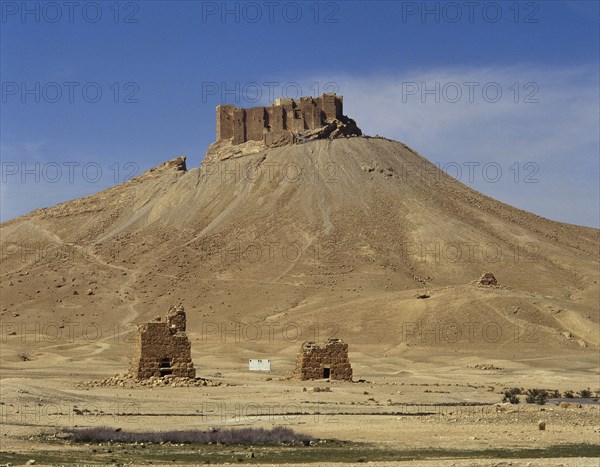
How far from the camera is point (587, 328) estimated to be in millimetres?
63938

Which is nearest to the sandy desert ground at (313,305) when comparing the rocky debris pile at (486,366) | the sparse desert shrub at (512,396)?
the rocky debris pile at (486,366)

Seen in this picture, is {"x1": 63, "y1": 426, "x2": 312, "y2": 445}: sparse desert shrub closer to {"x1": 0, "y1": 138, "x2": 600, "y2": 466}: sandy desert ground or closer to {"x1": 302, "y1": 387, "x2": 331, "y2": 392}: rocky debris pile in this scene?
{"x1": 0, "y1": 138, "x2": 600, "y2": 466}: sandy desert ground

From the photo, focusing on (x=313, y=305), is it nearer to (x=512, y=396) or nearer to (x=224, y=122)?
(x=512, y=396)

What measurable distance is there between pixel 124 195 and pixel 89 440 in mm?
95500

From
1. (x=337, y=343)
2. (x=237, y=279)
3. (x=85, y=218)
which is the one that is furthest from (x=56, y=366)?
(x=85, y=218)

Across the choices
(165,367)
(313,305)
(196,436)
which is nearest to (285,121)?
(313,305)

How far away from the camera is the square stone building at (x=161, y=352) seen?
35406 mm

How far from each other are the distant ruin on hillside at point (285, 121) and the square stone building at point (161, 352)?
78.4 m

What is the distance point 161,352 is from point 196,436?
572 inches

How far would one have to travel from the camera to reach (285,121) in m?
116

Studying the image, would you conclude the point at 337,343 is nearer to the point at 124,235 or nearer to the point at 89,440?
the point at 89,440

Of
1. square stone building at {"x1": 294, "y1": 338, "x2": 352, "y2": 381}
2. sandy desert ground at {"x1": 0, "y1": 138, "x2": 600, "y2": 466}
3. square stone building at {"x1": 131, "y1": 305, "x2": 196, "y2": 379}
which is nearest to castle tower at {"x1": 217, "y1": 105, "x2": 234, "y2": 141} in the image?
sandy desert ground at {"x1": 0, "y1": 138, "x2": 600, "y2": 466}

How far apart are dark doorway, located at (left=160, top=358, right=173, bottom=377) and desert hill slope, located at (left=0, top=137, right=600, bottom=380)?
1391cm

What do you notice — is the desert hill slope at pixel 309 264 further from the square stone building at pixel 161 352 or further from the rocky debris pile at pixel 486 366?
the square stone building at pixel 161 352
